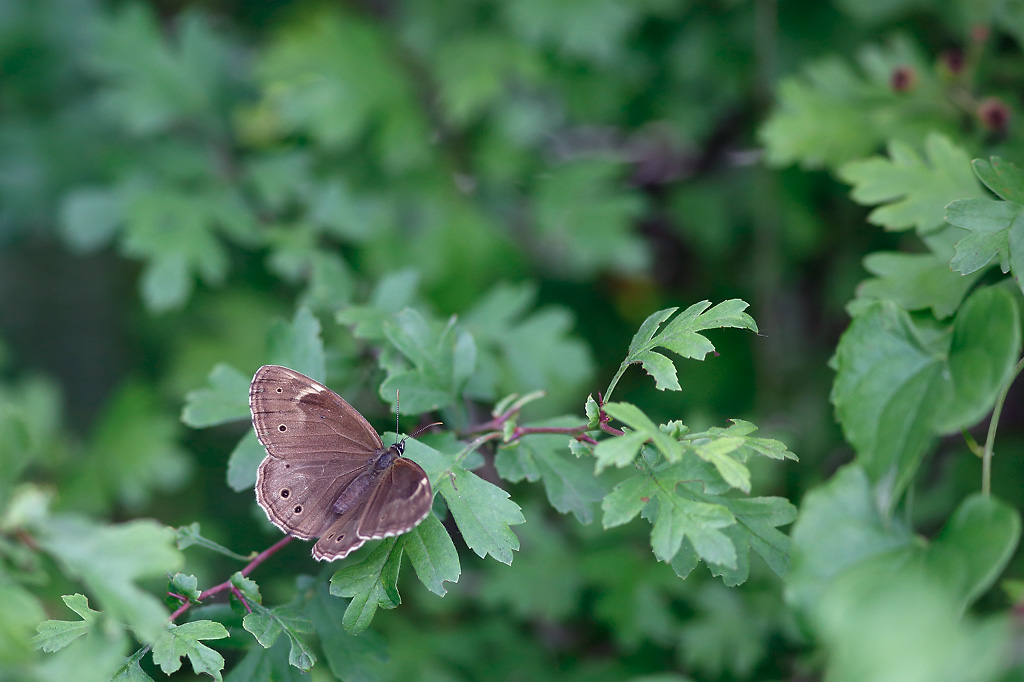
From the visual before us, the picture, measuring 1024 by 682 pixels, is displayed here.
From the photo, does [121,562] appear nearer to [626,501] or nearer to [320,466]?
[320,466]

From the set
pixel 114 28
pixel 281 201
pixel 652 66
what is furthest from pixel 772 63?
pixel 114 28

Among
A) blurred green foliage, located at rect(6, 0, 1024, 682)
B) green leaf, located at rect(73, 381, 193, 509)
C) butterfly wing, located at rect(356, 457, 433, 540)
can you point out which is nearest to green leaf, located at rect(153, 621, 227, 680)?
blurred green foliage, located at rect(6, 0, 1024, 682)

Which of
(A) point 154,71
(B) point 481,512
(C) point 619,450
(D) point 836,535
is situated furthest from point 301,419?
(A) point 154,71

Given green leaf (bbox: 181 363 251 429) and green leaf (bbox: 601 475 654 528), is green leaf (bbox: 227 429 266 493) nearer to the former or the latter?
green leaf (bbox: 181 363 251 429)

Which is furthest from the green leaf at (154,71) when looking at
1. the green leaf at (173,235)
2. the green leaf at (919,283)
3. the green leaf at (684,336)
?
the green leaf at (919,283)

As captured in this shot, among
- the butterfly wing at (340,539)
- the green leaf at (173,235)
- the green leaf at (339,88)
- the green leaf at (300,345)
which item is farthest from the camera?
the green leaf at (339,88)

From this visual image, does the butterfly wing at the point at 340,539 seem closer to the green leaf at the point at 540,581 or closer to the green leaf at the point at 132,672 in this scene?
the green leaf at the point at 132,672
